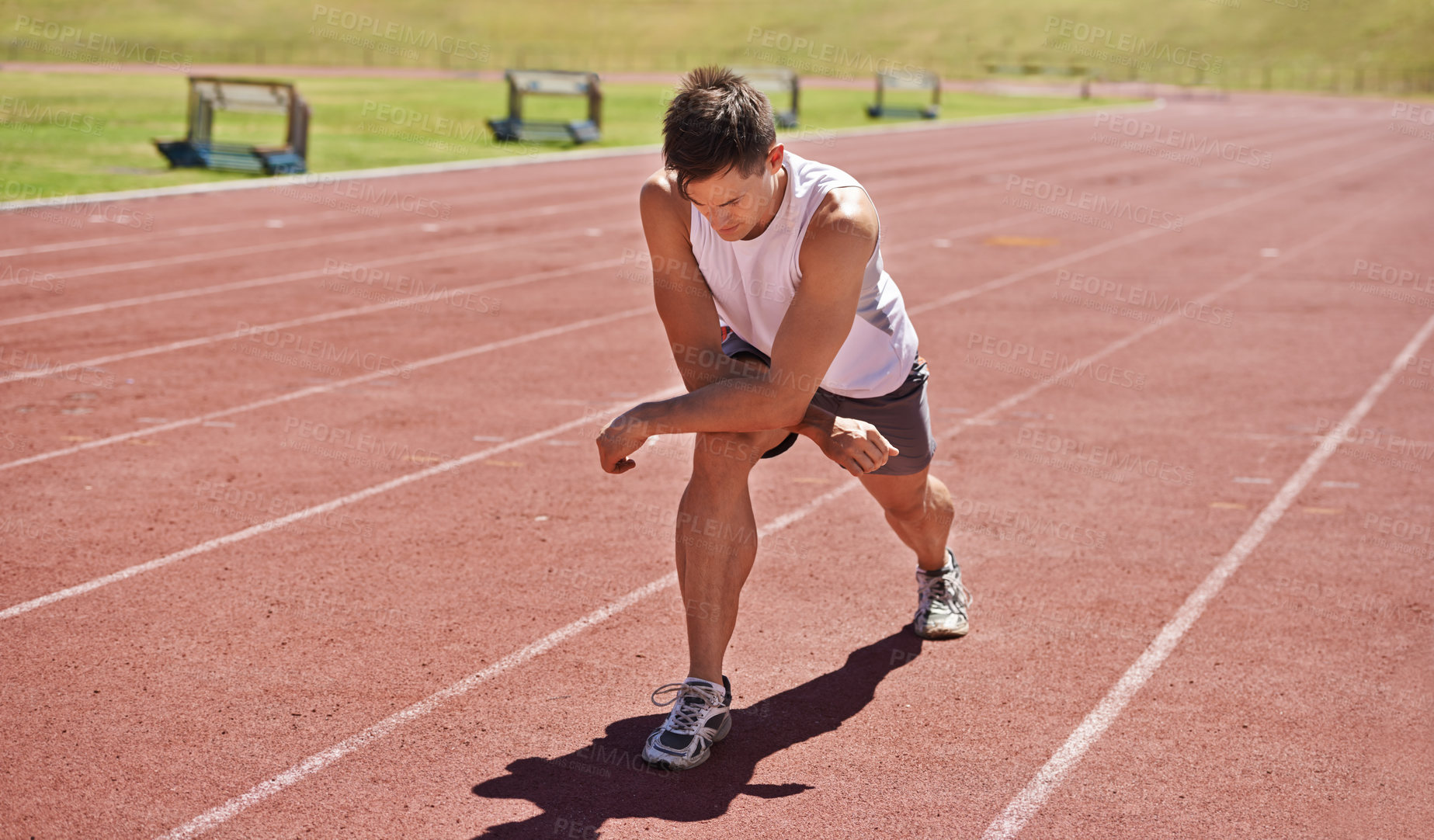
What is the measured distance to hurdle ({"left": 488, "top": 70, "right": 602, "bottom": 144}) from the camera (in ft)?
86.9

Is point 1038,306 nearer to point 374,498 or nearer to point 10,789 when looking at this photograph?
point 374,498

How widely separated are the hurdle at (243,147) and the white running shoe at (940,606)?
17.4 metres

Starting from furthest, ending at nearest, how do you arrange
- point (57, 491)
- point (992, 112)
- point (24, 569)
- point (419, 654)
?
point (992, 112) → point (57, 491) → point (24, 569) → point (419, 654)

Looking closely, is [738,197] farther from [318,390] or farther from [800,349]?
[318,390]

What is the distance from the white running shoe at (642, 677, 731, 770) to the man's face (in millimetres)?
1388

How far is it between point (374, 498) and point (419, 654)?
6.47 ft

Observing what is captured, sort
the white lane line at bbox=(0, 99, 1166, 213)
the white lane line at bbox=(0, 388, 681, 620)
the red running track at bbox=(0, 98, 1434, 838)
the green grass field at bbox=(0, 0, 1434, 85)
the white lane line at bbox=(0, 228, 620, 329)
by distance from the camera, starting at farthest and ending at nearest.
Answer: the green grass field at bbox=(0, 0, 1434, 85), the white lane line at bbox=(0, 99, 1166, 213), the white lane line at bbox=(0, 228, 620, 329), the white lane line at bbox=(0, 388, 681, 620), the red running track at bbox=(0, 98, 1434, 838)

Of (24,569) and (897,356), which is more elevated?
(897,356)

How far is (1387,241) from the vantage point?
16922 mm

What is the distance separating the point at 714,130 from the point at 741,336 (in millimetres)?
1010

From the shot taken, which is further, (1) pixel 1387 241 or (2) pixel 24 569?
(1) pixel 1387 241

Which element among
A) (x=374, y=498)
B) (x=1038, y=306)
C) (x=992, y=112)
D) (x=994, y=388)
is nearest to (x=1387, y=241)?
(x=1038, y=306)

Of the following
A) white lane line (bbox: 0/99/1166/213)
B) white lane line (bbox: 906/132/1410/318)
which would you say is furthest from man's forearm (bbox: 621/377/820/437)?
white lane line (bbox: 0/99/1166/213)

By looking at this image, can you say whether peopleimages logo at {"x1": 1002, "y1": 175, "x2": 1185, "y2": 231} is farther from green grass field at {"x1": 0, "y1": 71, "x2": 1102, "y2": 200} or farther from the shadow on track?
the shadow on track
